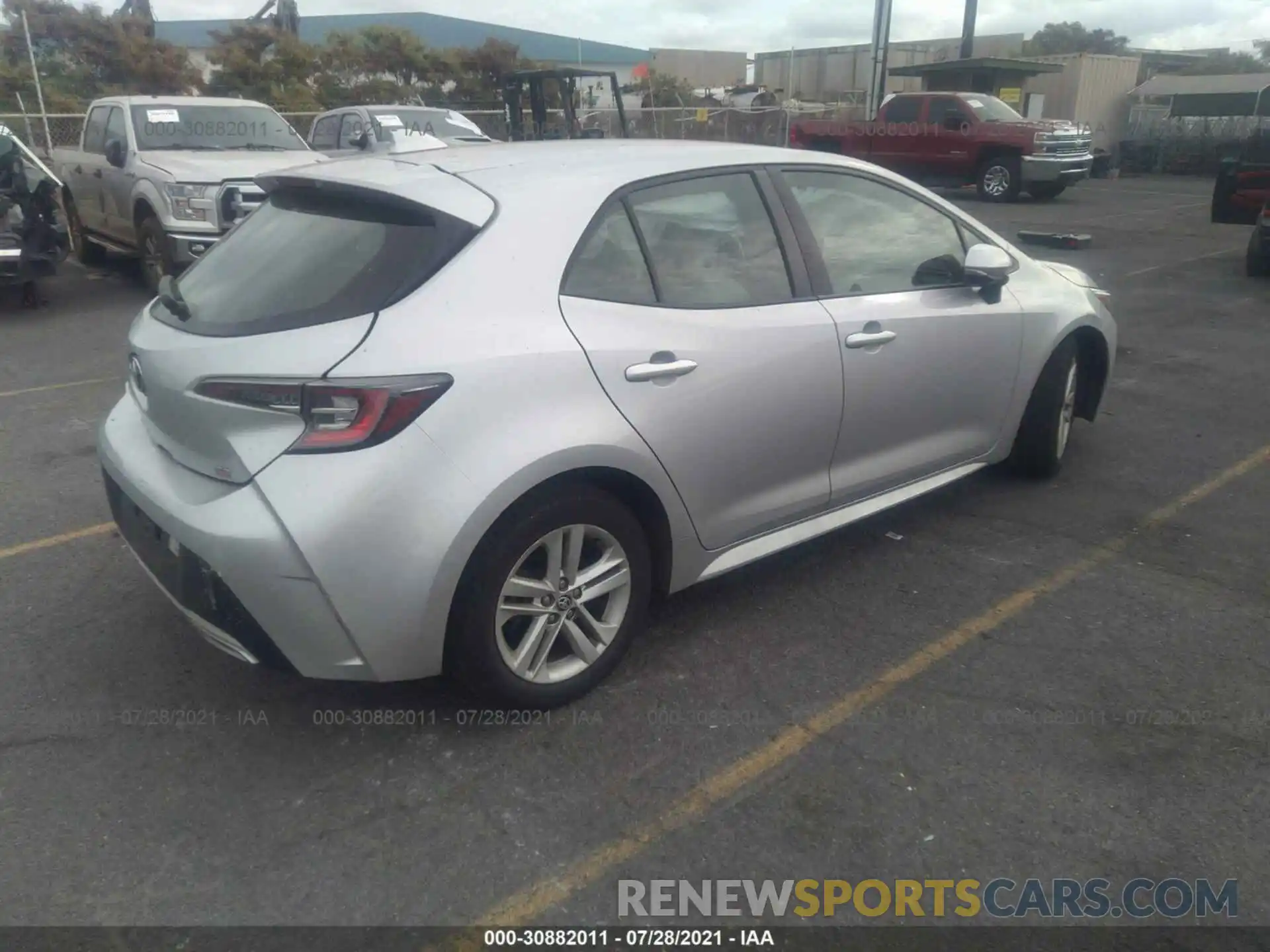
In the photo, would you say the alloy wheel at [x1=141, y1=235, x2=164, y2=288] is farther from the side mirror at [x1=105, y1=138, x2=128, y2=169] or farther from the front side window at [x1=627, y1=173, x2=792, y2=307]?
the front side window at [x1=627, y1=173, x2=792, y2=307]

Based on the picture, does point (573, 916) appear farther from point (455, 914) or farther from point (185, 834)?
point (185, 834)

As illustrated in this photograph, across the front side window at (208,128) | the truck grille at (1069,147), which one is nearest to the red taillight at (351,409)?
the front side window at (208,128)

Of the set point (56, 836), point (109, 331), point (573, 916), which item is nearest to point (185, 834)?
point (56, 836)

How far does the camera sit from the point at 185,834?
106 inches

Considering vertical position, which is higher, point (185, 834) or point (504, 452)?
point (504, 452)

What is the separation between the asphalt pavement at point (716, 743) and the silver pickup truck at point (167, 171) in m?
4.70

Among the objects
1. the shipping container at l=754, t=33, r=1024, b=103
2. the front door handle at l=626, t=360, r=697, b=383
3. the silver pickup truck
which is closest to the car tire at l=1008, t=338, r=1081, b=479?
the front door handle at l=626, t=360, r=697, b=383

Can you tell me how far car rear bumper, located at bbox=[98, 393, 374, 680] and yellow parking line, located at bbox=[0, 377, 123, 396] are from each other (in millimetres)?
4334

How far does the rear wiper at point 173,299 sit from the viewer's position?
3209mm

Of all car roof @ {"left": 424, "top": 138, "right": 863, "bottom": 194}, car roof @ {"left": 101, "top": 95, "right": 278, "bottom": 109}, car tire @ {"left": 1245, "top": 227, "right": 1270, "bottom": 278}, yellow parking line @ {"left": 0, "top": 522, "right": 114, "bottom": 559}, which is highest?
car roof @ {"left": 101, "top": 95, "right": 278, "bottom": 109}

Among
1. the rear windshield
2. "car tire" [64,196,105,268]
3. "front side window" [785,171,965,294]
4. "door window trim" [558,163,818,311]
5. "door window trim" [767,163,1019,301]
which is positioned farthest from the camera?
"car tire" [64,196,105,268]

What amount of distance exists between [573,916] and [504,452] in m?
1.17

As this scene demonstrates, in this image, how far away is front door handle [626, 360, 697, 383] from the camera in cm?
312

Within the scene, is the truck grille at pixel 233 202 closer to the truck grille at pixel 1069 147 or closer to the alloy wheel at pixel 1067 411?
the alloy wheel at pixel 1067 411
